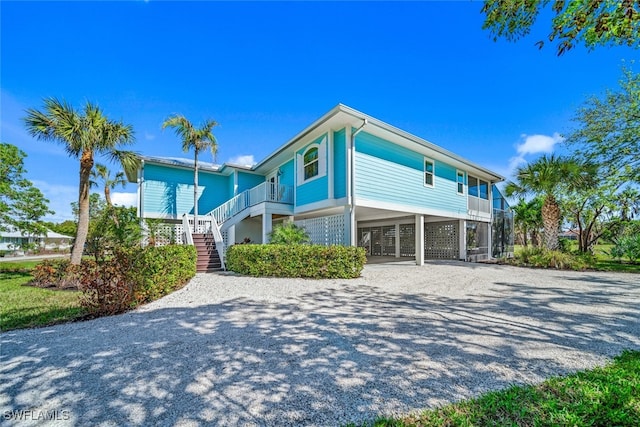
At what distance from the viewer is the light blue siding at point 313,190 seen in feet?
33.8

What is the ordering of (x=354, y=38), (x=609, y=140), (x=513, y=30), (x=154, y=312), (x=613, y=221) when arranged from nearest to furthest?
(x=513, y=30) → (x=154, y=312) → (x=609, y=140) → (x=354, y=38) → (x=613, y=221)

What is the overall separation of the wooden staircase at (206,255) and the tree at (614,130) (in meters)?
13.4

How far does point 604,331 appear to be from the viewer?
3.98 m

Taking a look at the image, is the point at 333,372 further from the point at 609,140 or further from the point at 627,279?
the point at 627,279

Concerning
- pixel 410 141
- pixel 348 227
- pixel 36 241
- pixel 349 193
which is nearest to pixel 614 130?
pixel 410 141

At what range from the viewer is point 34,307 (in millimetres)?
5891

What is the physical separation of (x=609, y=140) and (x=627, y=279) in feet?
14.7

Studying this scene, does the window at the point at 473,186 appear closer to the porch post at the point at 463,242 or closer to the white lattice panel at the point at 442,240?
the white lattice panel at the point at 442,240

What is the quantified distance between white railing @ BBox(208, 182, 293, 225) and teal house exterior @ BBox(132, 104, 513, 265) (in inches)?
2.0

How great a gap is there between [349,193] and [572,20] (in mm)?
6560

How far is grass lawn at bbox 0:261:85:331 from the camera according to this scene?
4.91 metres

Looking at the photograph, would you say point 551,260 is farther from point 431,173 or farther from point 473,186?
point 473,186

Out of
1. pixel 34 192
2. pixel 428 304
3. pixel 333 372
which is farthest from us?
pixel 34 192

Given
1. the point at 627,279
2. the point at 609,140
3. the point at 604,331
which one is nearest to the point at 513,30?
the point at 604,331
